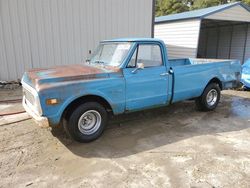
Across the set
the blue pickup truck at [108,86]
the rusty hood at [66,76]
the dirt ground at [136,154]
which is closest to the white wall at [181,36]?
the blue pickup truck at [108,86]

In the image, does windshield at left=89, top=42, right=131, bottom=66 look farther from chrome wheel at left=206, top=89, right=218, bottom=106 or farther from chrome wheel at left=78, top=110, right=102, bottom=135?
chrome wheel at left=206, top=89, right=218, bottom=106

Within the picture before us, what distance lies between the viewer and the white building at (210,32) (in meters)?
12.3

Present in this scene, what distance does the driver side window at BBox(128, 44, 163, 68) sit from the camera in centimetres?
459

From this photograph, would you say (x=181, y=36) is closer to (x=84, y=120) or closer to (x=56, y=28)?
(x=56, y=28)

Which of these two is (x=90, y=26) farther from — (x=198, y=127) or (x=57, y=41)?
(x=198, y=127)

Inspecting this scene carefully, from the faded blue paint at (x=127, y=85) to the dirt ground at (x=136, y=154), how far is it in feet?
1.92

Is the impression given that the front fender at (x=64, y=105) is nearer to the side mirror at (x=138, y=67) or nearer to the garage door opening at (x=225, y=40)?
the side mirror at (x=138, y=67)

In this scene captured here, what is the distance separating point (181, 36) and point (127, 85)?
9.73 m

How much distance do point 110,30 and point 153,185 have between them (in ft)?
26.9

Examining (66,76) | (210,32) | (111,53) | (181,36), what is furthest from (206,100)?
(210,32)

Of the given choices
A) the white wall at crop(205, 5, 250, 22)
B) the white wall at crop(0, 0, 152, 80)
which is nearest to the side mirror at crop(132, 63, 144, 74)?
the white wall at crop(0, 0, 152, 80)

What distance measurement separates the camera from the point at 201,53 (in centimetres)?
1936

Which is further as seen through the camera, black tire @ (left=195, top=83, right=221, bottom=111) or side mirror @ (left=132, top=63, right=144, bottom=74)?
black tire @ (left=195, top=83, right=221, bottom=111)

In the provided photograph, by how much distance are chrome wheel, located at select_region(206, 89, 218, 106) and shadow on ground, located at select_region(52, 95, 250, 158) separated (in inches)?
10.1
